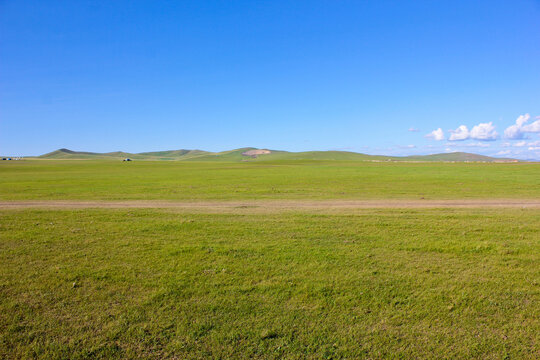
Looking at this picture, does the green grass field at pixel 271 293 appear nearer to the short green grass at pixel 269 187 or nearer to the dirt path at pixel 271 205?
the dirt path at pixel 271 205

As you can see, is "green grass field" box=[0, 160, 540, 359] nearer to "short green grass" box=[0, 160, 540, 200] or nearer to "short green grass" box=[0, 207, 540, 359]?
"short green grass" box=[0, 207, 540, 359]

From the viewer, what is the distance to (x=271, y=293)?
654 cm

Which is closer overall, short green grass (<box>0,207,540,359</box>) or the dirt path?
short green grass (<box>0,207,540,359</box>)

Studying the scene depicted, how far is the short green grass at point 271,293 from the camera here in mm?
5004

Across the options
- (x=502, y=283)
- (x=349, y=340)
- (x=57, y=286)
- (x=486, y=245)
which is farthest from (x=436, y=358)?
(x=57, y=286)

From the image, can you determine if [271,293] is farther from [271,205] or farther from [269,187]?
[269,187]

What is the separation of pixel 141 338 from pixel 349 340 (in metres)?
3.52

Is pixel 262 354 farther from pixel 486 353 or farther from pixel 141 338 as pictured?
pixel 486 353

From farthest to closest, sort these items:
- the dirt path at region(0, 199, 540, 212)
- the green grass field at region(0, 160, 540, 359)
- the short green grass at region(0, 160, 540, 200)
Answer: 1. the short green grass at region(0, 160, 540, 200)
2. the dirt path at region(0, 199, 540, 212)
3. the green grass field at region(0, 160, 540, 359)

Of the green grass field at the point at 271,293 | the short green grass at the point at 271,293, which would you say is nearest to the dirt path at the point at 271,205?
the green grass field at the point at 271,293

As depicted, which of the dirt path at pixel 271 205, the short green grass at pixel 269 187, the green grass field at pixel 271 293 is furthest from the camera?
the short green grass at pixel 269 187

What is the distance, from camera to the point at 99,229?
39.0 feet

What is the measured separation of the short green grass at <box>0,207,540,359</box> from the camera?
5.00 metres

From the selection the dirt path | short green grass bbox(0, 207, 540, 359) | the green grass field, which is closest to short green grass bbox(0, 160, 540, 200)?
the dirt path
